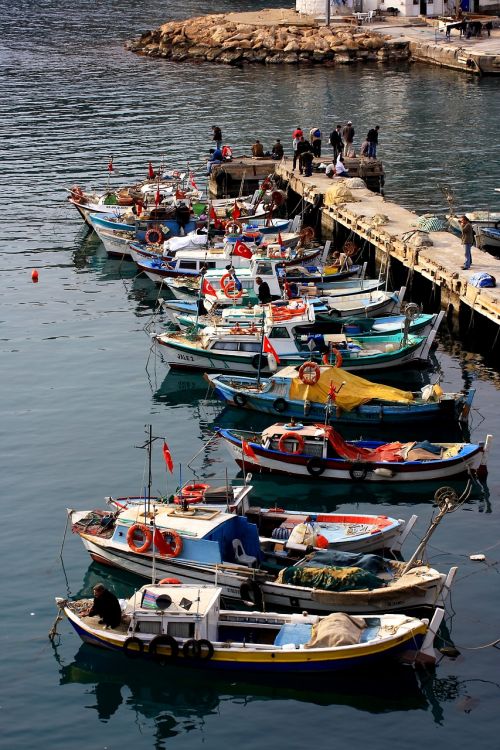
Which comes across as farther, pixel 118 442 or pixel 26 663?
pixel 118 442

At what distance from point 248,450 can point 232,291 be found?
41.6 feet

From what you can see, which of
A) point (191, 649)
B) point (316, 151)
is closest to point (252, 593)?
point (191, 649)

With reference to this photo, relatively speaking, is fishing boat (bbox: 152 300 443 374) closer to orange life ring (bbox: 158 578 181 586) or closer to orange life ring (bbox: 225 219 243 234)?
orange life ring (bbox: 225 219 243 234)

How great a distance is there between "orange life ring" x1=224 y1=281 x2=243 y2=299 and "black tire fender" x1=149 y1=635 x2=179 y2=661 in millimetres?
22574

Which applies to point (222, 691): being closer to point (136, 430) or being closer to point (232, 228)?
point (136, 430)

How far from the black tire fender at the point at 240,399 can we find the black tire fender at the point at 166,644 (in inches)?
586

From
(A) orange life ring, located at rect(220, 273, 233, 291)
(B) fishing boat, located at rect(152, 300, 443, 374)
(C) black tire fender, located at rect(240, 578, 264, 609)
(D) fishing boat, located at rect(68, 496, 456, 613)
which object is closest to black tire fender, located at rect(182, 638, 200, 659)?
(D) fishing boat, located at rect(68, 496, 456, 613)

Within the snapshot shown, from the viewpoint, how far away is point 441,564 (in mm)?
32375

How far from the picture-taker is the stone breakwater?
112m

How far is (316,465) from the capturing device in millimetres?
37094

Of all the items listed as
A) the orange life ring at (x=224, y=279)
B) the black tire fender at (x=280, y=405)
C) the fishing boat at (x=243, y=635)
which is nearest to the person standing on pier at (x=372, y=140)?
the orange life ring at (x=224, y=279)

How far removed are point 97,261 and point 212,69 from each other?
5621cm

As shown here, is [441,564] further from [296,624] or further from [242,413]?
[242,413]

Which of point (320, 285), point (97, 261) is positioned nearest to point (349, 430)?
point (320, 285)
